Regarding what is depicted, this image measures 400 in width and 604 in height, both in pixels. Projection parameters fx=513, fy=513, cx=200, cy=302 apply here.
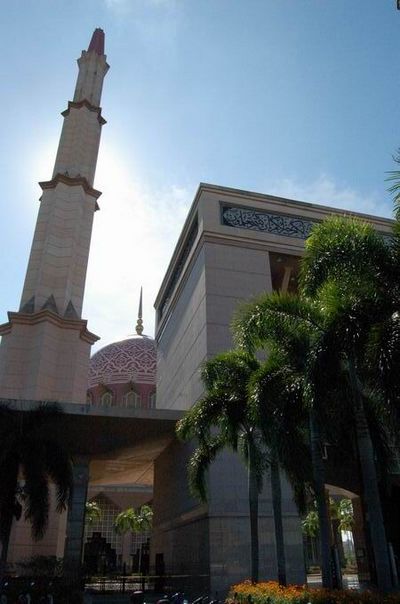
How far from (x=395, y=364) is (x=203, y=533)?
11.0 m

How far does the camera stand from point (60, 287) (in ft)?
95.5

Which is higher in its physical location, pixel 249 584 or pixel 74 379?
pixel 74 379

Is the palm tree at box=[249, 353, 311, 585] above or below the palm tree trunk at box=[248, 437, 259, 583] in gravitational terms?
above

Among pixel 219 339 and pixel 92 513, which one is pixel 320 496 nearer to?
pixel 219 339

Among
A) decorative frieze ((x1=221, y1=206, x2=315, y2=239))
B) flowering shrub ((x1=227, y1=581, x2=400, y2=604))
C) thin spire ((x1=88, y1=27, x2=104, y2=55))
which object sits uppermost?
thin spire ((x1=88, y1=27, x2=104, y2=55))

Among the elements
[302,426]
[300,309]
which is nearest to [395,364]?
[300,309]

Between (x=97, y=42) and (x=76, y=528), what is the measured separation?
39.2 meters

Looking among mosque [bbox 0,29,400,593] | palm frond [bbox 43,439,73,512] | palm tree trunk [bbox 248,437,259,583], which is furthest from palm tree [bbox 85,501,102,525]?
palm tree trunk [bbox 248,437,259,583]

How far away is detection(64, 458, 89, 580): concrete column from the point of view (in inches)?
686

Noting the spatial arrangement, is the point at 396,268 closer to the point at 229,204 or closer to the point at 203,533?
the point at 203,533

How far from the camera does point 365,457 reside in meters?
9.66

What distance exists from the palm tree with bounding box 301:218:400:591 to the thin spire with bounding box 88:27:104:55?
127 ft

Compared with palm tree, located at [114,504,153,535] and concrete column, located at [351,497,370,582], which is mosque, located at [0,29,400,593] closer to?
concrete column, located at [351,497,370,582]

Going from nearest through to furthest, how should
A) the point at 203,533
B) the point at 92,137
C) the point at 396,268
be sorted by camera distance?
the point at 396,268 → the point at 203,533 → the point at 92,137
